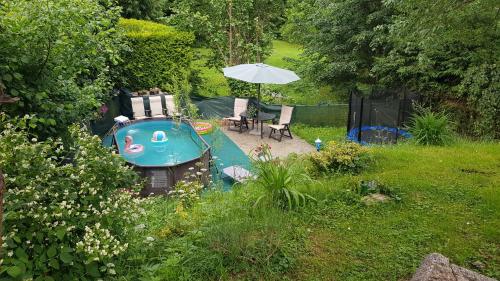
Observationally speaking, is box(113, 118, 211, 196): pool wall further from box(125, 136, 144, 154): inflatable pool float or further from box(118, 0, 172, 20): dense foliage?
box(118, 0, 172, 20): dense foliage

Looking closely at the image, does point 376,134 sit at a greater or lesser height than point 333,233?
lesser

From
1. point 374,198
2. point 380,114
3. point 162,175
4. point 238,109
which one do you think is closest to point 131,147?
point 162,175

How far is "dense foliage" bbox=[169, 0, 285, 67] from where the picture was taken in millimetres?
16328

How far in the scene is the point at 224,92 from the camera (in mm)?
17094

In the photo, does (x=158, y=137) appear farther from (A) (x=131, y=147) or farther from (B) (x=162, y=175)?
(B) (x=162, y=175)

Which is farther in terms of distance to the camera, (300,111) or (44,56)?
(300,111)

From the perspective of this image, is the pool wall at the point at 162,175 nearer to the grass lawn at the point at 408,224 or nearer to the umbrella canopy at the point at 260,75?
the grass lawn at the point at 408,224

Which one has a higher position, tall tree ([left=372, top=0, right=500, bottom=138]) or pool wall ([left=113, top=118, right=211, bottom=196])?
tall tree ([left=372, top=0, right=500, bottom=138])

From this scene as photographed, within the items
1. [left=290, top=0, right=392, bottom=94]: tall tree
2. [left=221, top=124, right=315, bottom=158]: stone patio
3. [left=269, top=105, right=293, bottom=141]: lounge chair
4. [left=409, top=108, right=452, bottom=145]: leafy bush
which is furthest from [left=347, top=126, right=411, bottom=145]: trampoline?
[left=290, top=0, right=392, bottom=94]: tall tree

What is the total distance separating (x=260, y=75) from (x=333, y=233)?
8.48 m

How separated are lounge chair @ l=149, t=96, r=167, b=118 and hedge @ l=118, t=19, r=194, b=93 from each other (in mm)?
727

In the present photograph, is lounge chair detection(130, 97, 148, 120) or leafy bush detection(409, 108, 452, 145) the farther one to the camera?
lounge chair detection(130, 97, 148, 120)

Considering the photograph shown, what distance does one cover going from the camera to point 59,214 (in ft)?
7.72

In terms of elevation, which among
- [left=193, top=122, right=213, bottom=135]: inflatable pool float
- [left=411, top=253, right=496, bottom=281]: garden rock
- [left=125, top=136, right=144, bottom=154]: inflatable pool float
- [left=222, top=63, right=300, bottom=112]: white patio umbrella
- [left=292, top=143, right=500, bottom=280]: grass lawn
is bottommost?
[left=125, top=136, right=144, bottom=154]: inflatable pool float
